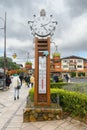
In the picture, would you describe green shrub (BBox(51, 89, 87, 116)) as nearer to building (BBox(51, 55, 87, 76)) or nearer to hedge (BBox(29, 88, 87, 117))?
hedge (BBox(29, 88, 87, 117))

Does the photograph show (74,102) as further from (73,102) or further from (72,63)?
(72,63)

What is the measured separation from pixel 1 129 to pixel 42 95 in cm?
255

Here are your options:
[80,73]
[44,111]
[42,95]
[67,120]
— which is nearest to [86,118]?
[67,120]

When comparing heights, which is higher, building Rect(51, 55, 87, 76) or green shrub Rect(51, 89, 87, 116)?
building Rect(51, 55, 87, 76)

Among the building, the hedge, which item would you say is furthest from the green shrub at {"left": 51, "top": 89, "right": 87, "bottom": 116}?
the building

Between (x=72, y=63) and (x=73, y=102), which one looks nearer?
(x=73, y=102)

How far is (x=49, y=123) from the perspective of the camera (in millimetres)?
9656

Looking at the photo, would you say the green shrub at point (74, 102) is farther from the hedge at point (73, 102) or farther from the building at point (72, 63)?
the building at point (72, 63)

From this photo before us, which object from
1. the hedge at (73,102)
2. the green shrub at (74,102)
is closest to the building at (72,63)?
the hedge at (73,102)

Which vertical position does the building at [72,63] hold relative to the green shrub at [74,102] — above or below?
above

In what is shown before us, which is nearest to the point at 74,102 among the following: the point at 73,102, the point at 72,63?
the point at 73,102

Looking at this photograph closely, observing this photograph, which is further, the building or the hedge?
the building

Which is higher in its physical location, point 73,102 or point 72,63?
point 72,63

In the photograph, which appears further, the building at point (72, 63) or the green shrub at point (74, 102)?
the building at point (72, 63)
